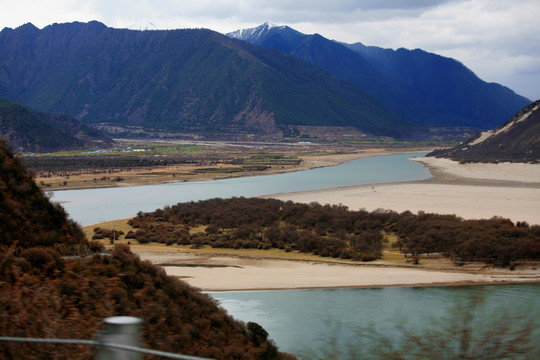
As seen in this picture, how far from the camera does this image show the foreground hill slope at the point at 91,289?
25.9 feet

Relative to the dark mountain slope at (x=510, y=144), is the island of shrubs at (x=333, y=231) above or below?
below

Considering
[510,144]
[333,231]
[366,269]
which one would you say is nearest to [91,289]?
[366,269]

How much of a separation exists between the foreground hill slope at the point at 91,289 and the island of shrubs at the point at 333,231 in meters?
14.6

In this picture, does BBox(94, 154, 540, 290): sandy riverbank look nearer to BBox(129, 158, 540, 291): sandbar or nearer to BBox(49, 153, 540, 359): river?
BBox(129, 158, 540, 291): sandbar

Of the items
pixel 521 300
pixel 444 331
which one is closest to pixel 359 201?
pixel 521 300

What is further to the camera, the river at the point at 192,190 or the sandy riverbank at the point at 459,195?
the river at the point at 192,190

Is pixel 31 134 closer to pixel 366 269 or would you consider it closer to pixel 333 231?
pixel 333 231

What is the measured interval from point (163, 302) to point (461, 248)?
57.7 feet

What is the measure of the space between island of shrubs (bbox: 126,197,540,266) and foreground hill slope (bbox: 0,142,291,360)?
14636 mm

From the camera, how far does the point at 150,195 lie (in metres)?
55.8

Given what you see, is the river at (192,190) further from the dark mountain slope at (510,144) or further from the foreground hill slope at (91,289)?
the foreground hill slope at (91,289)

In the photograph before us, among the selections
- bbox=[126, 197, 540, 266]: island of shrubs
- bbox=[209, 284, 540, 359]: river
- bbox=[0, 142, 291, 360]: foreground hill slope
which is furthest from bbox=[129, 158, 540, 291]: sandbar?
bbox=[0, 142, 291, 360]: foreground hill slope

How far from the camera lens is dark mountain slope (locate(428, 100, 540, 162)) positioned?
82.9m

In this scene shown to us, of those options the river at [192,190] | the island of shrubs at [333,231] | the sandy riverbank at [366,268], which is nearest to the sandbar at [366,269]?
the sandy riverbank at [366,268]
